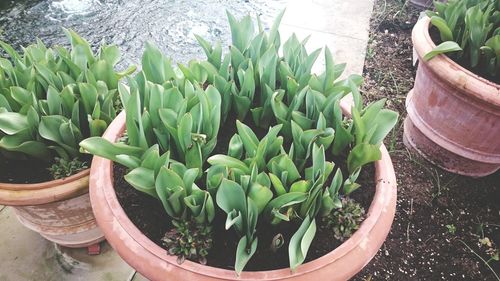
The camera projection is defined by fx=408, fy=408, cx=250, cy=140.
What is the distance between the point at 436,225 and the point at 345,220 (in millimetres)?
1016

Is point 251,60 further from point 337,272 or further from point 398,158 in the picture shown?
point 398,158

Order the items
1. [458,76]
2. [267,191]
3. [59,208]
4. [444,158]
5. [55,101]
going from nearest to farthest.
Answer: [267,191], [55,101], [59,208], [458,76], [444,158]

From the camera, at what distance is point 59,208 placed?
1482 mm

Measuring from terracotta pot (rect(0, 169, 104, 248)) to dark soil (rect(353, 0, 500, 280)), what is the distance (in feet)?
3.89

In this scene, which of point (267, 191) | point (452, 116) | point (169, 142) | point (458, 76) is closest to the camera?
point (267, 191)

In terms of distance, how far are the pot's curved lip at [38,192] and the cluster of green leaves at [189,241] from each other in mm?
456

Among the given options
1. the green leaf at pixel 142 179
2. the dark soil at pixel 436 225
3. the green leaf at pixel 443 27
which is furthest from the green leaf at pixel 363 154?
the green leaf at pixel 443 27

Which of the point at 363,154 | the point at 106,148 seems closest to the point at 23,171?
the point at 106,148

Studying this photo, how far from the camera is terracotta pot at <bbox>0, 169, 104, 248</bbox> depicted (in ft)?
4.49

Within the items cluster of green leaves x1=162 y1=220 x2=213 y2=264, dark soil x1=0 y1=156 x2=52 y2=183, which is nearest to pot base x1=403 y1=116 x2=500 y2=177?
cluster of green leaves x1=162 y1=220 x2=213 y2=264

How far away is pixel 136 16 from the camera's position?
3.12 meters

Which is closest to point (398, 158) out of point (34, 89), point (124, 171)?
point (124, 171)

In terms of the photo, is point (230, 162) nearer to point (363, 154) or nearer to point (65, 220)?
point (363, 154)

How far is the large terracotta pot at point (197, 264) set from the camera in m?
1.05
